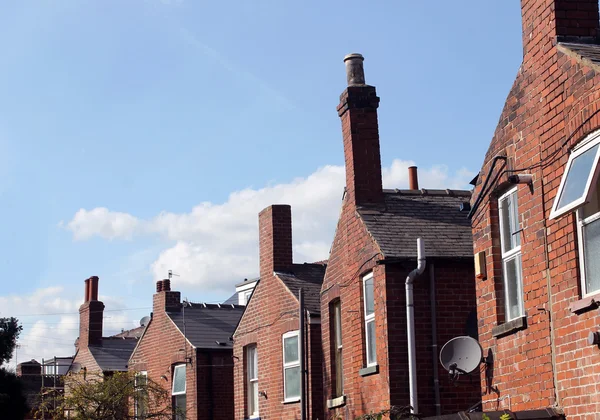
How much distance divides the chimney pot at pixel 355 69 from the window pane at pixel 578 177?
31.4 ft

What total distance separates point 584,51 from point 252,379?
15454mm

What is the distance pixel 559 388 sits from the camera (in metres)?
10.4

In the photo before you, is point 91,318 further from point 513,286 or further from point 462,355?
point 513,286

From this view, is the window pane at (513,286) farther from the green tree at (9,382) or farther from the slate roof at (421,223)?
the green tree at (9,382)

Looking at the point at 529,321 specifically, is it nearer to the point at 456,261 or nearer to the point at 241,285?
the point at 456,261

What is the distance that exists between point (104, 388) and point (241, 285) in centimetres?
2949

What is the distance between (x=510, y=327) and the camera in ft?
38.1

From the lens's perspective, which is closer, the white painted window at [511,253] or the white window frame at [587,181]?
the white window frame at [587,181]

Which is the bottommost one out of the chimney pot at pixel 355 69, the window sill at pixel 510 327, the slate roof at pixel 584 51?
the window sill at pixel 510 327

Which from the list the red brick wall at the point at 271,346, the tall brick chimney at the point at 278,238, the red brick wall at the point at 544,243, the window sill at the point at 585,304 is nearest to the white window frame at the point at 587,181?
the red brick wall at the point at 544,243

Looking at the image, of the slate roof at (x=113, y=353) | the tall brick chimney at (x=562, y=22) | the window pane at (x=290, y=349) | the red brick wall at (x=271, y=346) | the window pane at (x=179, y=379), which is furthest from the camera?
the slate roof at (x=113, y=353)

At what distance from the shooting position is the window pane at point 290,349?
69.6 ft

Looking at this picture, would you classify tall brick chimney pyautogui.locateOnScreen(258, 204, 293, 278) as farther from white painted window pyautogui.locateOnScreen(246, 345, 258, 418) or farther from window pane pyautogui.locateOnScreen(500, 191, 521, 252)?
window pane pyautogui.locateOnScreen(500, 191, 521, 252)

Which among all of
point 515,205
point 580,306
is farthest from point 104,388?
point 580,306
